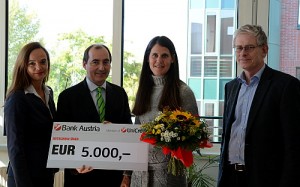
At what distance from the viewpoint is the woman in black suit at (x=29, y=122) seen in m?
2.52

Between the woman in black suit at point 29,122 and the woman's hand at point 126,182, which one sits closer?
the woman in black suit at point 29,122

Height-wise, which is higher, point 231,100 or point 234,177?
point 231,100

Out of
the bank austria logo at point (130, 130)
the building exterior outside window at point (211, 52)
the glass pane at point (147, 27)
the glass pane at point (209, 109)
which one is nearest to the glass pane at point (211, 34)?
the building exterior outside window at point (211, 52)

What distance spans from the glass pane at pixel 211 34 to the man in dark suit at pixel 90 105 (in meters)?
1.99

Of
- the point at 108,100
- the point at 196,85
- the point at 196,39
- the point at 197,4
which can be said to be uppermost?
the point at 197,4

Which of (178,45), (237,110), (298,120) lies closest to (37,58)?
(237,110)

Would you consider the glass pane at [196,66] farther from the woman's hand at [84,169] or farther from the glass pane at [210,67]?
the woman's hand at [84,169]

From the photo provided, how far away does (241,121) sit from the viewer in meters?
2.43

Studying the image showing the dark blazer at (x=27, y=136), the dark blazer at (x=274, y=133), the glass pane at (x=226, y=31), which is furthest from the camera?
the glass pane at (x=226, y=31)

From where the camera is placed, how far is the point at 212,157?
4238 millimetres

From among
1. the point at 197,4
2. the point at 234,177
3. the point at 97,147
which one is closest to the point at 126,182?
the point at 97,147

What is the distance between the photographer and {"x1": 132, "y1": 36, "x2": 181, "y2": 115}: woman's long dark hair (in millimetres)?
2667

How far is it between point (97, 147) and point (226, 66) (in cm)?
233

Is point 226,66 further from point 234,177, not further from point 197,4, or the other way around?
point 234,177
